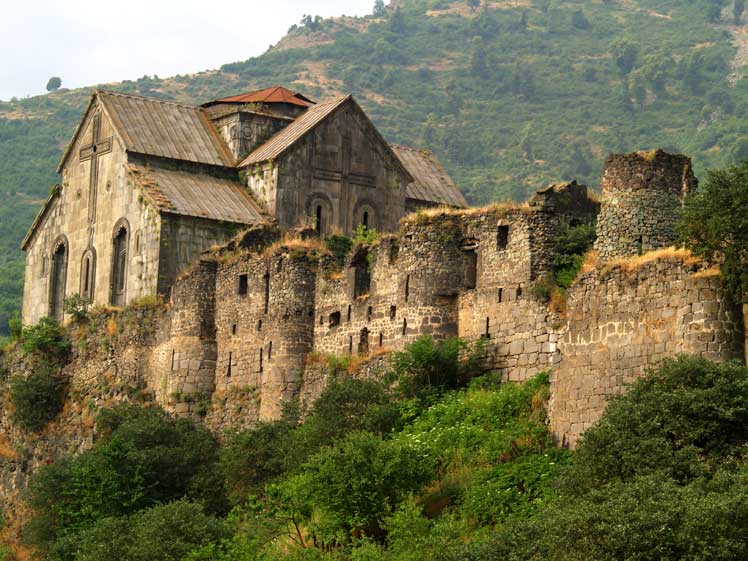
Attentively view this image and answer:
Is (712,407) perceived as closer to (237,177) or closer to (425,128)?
(237,177)

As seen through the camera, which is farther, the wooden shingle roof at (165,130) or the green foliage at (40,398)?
the wooden shingle roof at (165,130)

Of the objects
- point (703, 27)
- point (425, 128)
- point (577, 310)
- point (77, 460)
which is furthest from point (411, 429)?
point (703, 27)

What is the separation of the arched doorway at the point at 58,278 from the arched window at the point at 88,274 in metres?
1.54

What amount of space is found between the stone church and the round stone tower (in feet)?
54.6

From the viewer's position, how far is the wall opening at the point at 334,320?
143 feet

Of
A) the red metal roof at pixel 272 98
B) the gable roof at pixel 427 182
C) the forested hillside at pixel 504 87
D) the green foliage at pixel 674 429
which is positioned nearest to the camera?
the green foliage at pixel 674 429

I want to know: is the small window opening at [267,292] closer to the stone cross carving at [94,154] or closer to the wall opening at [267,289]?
the wall opening at [267,289]

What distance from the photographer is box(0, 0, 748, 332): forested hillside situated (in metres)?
114

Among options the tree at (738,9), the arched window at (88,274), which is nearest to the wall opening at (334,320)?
the arched window at (88,274)

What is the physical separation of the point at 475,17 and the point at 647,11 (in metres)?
16.6

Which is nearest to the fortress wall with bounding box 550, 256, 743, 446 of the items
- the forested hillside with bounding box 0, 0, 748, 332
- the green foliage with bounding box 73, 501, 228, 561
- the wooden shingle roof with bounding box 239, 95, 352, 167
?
the green foliage with bounding box 73, 501, 228, 561

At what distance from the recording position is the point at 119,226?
52.3 metres

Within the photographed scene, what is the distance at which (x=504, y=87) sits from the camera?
137 m

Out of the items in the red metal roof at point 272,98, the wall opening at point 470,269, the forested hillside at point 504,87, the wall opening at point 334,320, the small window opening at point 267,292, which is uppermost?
the forested hillside at point 504,87
